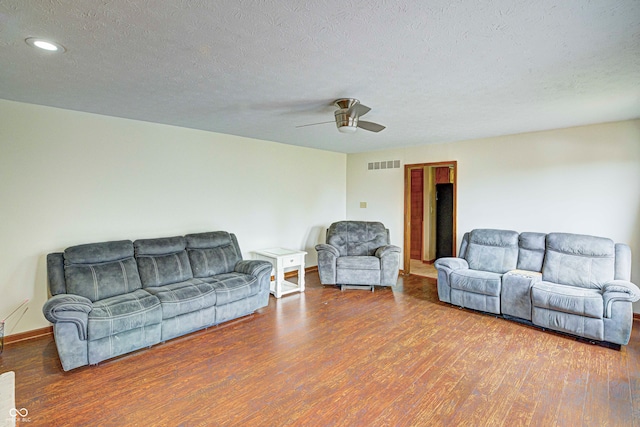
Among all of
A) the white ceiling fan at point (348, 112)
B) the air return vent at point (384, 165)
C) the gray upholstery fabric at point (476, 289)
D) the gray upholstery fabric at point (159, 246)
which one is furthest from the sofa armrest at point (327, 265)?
the white ceiling fan at point (348, 112)

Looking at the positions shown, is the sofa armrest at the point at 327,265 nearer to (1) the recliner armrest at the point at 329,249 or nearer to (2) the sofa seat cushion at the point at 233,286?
(1) the recliner armrest at the point at 329,249

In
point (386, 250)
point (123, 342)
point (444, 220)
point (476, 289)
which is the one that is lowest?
point (123, 342)

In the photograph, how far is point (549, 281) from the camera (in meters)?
3.81

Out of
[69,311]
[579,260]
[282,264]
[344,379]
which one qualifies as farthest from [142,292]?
[579,260]

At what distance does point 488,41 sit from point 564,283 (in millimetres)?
3232

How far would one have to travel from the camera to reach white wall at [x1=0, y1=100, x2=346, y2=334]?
3.13 m

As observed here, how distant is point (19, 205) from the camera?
314 cm

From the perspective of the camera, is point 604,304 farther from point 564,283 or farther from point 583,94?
point 583,94

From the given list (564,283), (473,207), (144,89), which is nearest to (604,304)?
(564,283)

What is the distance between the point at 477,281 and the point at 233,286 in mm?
3002

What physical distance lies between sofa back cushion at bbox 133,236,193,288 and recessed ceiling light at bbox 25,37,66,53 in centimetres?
219

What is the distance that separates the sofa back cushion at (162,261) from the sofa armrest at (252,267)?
0.61 metres

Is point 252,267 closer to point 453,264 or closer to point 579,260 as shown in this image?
point 453,264

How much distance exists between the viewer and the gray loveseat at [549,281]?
310cm
